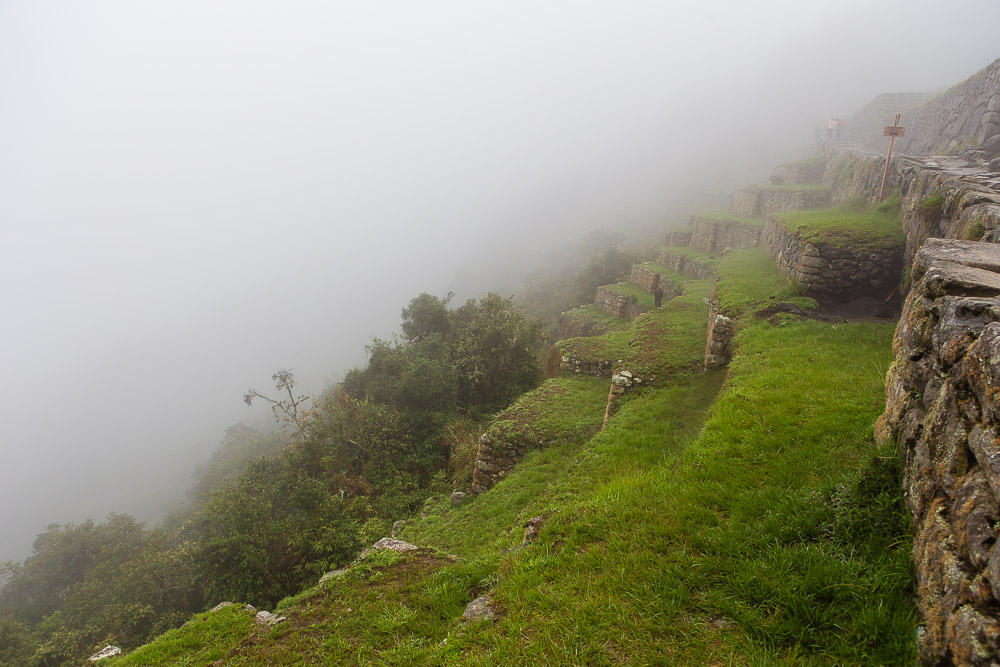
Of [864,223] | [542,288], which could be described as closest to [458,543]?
[864,223]

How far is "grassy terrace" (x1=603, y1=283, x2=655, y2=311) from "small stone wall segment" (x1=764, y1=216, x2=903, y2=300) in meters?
10.7

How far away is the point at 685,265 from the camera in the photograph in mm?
26031

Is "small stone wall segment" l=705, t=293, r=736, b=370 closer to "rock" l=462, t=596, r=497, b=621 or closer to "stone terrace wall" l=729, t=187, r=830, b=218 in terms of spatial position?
"rock" l=462, t=596, r=497, b=621

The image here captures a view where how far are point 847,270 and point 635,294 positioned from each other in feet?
44.5

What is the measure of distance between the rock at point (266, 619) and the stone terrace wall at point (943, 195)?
1149cm

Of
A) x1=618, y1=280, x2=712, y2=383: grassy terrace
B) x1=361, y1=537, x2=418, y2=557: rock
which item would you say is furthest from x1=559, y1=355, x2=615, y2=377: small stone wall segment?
x1=361, y1=537, x2=418, y2=557: rock

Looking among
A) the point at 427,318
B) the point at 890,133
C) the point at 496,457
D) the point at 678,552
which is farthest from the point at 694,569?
the point at 427,318

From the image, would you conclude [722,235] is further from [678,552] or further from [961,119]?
[678,552]

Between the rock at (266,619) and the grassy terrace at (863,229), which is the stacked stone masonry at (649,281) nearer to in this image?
the grassy terrace at (863,229)

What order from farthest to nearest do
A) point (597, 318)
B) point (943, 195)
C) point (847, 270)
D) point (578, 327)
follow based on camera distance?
point (578, 327)
point (597, 318)
point (847, 270)
point (943, 195)

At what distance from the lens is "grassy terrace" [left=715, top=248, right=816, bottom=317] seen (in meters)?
11.5

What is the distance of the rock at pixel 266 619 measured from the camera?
5.93m

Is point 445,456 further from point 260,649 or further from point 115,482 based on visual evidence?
point 115,482

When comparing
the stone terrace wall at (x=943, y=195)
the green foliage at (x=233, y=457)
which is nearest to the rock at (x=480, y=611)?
the stone terrace wall at (x=943, y=195)
